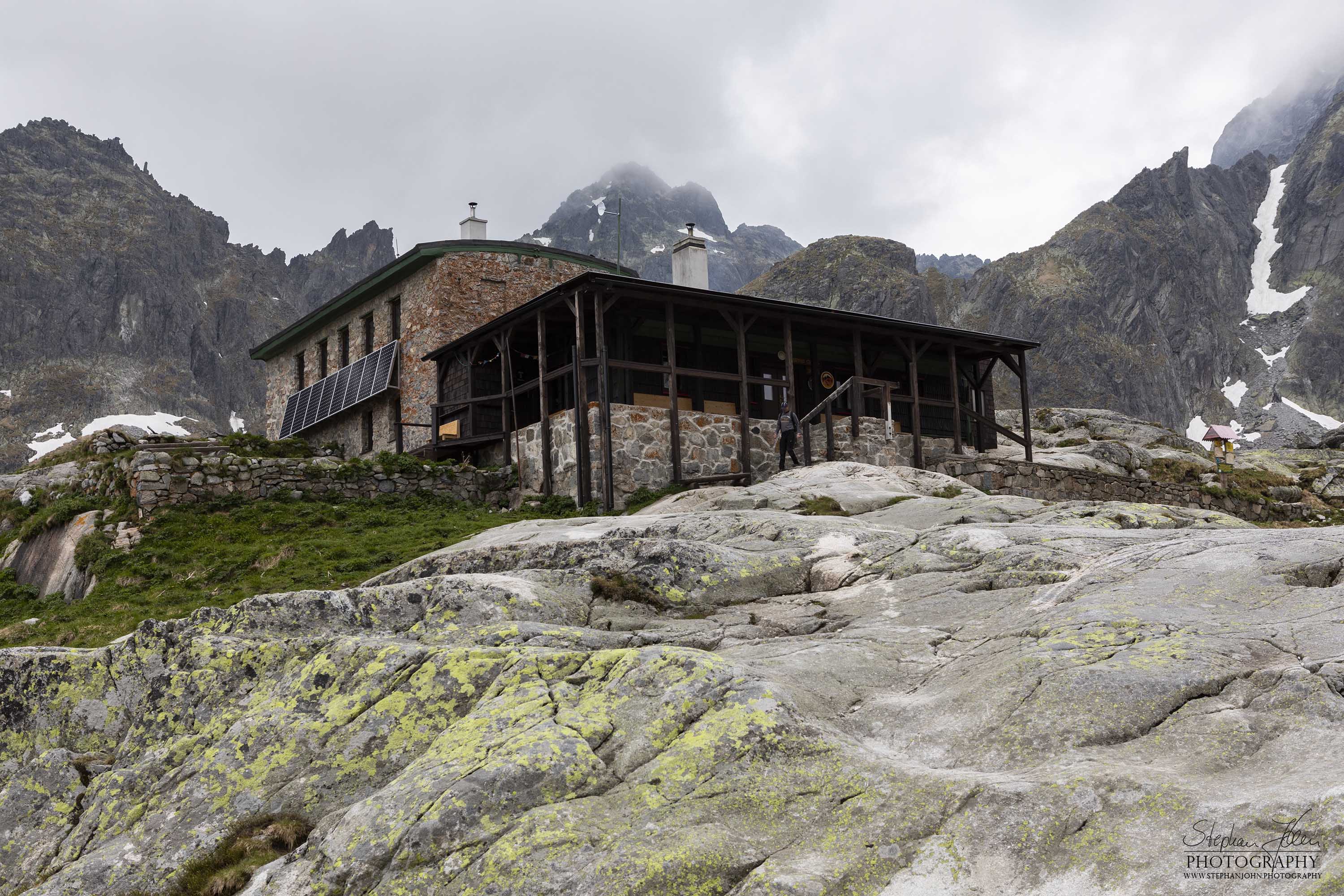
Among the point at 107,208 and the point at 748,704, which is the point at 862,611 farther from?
the point at 107,208

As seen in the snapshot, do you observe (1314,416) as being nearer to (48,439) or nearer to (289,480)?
(289,480)

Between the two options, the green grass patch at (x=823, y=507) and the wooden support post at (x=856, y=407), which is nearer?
the green grass patch at (x=823, y=507)

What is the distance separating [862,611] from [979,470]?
15.7m

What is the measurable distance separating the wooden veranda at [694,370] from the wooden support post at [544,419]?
0.05 metres

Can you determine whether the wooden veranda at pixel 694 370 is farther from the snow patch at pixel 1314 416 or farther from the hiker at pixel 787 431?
the snow patch at pixel 1314 416

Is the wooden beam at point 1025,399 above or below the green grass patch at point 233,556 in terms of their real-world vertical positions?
above

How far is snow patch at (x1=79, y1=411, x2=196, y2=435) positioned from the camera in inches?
4732

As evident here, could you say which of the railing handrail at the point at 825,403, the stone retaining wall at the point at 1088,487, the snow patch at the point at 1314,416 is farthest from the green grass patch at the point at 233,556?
the snow patch at the point at 1314,416

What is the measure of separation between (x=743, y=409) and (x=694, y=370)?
4.87 feet

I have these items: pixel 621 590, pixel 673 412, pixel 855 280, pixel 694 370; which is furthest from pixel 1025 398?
pixel 855 280

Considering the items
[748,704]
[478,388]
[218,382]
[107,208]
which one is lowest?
[748,704]

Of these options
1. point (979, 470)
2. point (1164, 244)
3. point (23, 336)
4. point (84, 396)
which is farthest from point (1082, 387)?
point (23, 336)

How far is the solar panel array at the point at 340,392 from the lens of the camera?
31.4 meters

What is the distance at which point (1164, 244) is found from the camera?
143625 mm
